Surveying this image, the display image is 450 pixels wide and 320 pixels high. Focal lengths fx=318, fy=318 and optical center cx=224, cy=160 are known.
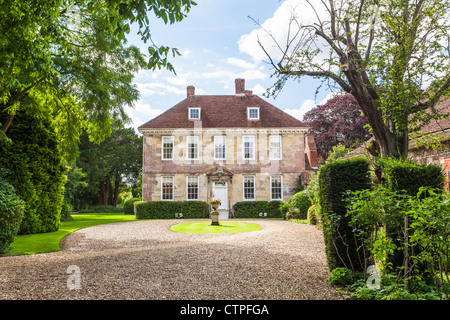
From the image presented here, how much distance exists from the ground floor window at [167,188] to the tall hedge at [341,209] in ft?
60.5

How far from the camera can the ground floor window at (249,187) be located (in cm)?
2372

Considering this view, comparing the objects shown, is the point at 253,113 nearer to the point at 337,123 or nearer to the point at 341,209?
the point at 337,123

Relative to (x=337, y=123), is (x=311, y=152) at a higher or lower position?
lower

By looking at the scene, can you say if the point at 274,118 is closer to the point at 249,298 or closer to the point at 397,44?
the point at 397,44

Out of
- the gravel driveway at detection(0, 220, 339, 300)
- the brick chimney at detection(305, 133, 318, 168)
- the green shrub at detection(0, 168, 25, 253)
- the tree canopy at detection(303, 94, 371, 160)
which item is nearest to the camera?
the gravel driveway at detection(0, 220, 339, 300)

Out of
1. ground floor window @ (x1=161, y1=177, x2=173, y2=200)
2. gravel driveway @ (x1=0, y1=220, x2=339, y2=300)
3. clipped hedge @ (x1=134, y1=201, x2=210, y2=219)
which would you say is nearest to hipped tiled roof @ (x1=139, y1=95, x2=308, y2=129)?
ground floor window @ (x1=161, y1=177, x2=173, y2=200)

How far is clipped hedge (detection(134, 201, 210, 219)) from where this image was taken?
73.1 ft

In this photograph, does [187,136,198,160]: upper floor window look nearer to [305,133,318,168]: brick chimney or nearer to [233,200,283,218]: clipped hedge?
[233,200,283,218]: clipped hedge

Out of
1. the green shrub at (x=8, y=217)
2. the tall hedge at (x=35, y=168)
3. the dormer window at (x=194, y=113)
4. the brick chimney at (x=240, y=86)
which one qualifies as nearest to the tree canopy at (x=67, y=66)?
the tall hedge at (x=35, y=168)

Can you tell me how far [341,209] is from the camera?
604 centimetres

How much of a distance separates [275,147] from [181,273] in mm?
18628

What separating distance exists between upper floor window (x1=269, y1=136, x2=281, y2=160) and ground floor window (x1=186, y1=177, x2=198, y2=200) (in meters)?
6.02

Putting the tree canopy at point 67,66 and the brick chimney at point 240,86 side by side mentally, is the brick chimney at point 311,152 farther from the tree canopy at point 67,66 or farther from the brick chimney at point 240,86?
the tree canopy at point 67,66

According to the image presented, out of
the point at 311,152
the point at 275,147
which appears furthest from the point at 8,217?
the point at 311,152
